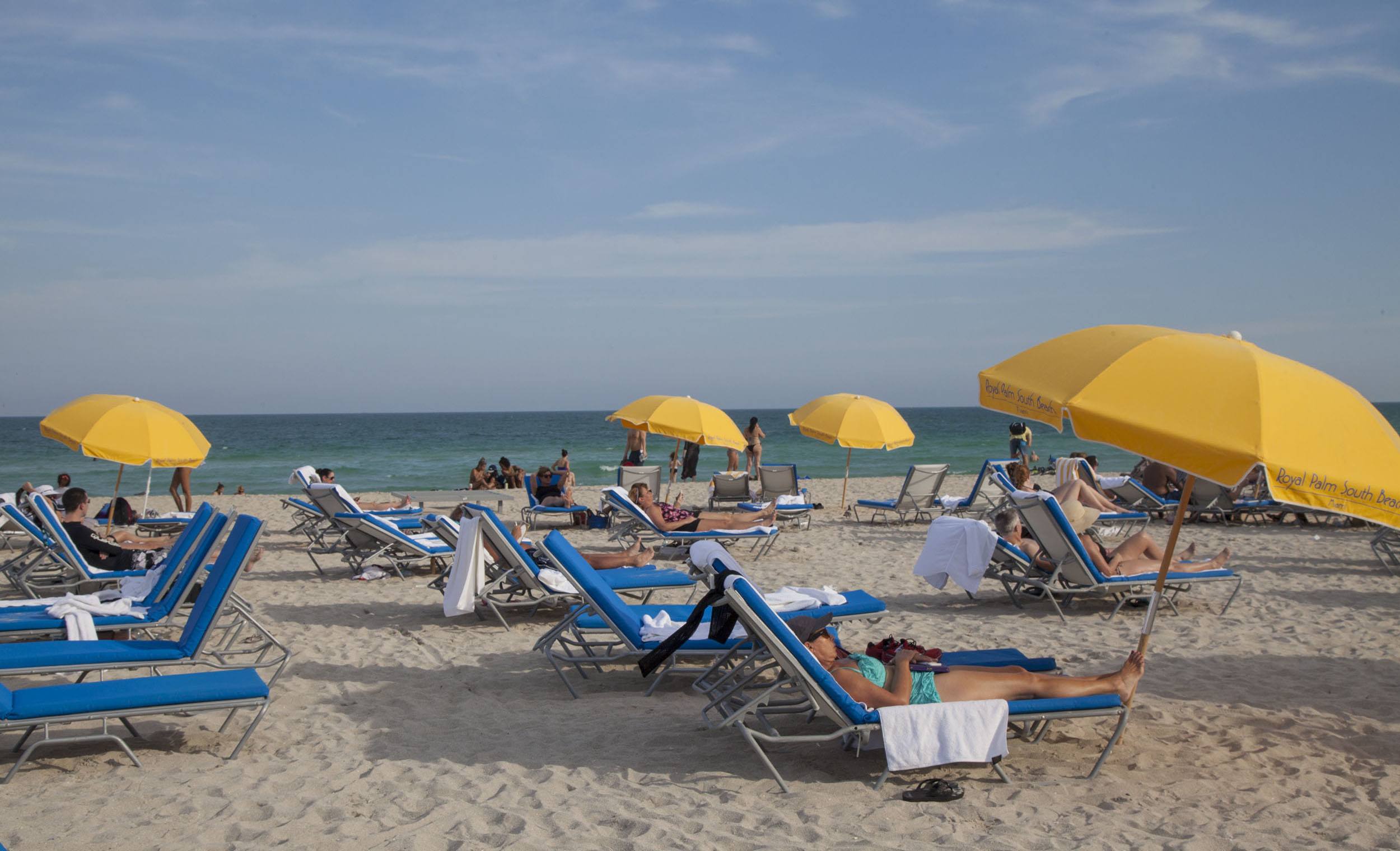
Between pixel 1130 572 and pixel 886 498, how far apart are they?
12457 millimetres

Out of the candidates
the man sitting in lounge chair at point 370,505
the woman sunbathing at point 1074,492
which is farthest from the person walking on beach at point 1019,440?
the man sitting in lounge chair at point 370,505

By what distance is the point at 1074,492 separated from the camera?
992 centimetres

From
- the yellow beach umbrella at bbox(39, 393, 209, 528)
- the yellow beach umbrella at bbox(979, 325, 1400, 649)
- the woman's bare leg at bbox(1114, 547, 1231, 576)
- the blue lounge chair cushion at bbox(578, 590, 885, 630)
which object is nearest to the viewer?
the yellow beach umbrella at bbox(979, 325, 1400, 649)

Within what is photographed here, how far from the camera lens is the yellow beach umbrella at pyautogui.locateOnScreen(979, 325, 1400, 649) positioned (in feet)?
11.7

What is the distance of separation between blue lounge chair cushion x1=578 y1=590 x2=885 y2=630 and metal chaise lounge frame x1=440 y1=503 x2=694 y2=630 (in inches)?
24.5

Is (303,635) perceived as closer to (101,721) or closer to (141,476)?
(101,721)

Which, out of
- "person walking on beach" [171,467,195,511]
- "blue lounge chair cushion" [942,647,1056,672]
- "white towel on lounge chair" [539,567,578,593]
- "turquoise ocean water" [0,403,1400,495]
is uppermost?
"blue lounge chair cushion" [942,647,1056,672]

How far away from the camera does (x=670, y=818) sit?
379cm

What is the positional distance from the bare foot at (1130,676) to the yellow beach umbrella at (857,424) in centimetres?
945

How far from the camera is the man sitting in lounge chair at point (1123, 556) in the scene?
301 inches

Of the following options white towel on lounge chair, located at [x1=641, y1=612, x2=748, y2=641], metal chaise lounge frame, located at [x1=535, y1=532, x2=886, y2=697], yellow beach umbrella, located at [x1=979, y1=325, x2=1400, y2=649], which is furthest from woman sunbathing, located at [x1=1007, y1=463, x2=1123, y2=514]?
yellow beach umbrella, located at [x1=979, y1=325, x2=1400, y2=649]

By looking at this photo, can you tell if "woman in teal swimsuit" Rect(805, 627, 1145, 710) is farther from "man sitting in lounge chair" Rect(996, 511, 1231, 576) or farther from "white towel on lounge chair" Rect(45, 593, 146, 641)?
"white towel on lounge chair" Rect(45, 593, 146, 641)

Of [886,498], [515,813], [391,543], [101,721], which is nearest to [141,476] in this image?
[886,498]

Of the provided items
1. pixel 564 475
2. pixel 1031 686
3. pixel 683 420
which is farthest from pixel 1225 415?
pixel 564 475
